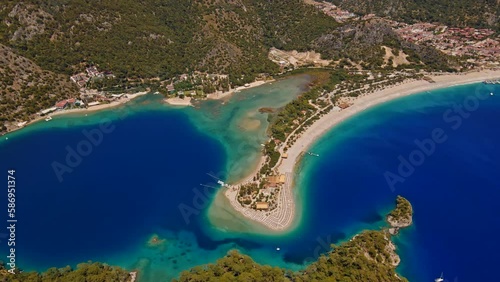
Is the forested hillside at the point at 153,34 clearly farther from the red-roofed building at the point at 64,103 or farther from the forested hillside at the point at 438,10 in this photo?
the forested hillside at the point at 438,10

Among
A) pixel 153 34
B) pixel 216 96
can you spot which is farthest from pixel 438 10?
pixel 153 34

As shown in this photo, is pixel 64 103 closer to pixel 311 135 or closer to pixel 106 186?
pixel 106 186

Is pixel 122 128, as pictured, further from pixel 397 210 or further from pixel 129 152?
pixel 397 210

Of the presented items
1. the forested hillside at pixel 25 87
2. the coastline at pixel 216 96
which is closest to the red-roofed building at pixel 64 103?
the forested hillside at pixel 25 87

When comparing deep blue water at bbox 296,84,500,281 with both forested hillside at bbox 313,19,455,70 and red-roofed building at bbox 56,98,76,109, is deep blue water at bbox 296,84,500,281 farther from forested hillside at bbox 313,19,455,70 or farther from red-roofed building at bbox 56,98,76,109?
red-roofed building at bbox 56,98,76,109

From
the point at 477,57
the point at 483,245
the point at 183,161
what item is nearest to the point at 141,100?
the point at 183,161
